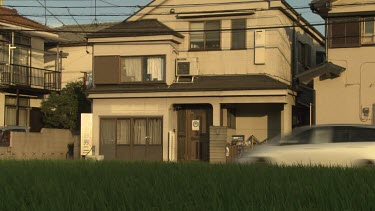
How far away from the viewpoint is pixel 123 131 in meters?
29.7

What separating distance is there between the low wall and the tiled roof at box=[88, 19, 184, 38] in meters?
5.66

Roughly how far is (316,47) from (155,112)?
1312 cm

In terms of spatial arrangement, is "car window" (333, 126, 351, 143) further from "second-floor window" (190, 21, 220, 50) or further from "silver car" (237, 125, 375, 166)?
"second-floor window" (190, 21, 220, 50)

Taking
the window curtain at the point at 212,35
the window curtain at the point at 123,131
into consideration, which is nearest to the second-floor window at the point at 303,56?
the window curtain at the point at 212,35

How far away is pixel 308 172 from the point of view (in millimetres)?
9938

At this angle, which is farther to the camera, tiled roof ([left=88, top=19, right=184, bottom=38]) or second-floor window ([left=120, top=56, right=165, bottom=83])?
second-floor window ([left=120, top=56, right=165, bottom=83])

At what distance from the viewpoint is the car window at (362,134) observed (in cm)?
1576

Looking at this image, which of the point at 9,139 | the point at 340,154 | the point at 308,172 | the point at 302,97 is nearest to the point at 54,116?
the point at 9,139

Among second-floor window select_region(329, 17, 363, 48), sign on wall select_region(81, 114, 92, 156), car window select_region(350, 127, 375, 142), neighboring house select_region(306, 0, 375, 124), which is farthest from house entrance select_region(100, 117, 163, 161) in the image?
car window select_region(350, 127, 375, 142)

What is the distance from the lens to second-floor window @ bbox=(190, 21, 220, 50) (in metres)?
29.6

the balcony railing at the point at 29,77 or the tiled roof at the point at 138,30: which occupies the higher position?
the tiled roof at the point at 138,30

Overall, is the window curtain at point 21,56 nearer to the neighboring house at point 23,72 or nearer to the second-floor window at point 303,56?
the neighboring house at point 23,72

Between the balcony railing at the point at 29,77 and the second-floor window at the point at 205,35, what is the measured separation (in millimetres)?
10939

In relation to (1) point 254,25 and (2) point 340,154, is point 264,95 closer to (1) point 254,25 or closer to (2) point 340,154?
(1) point 254,25
